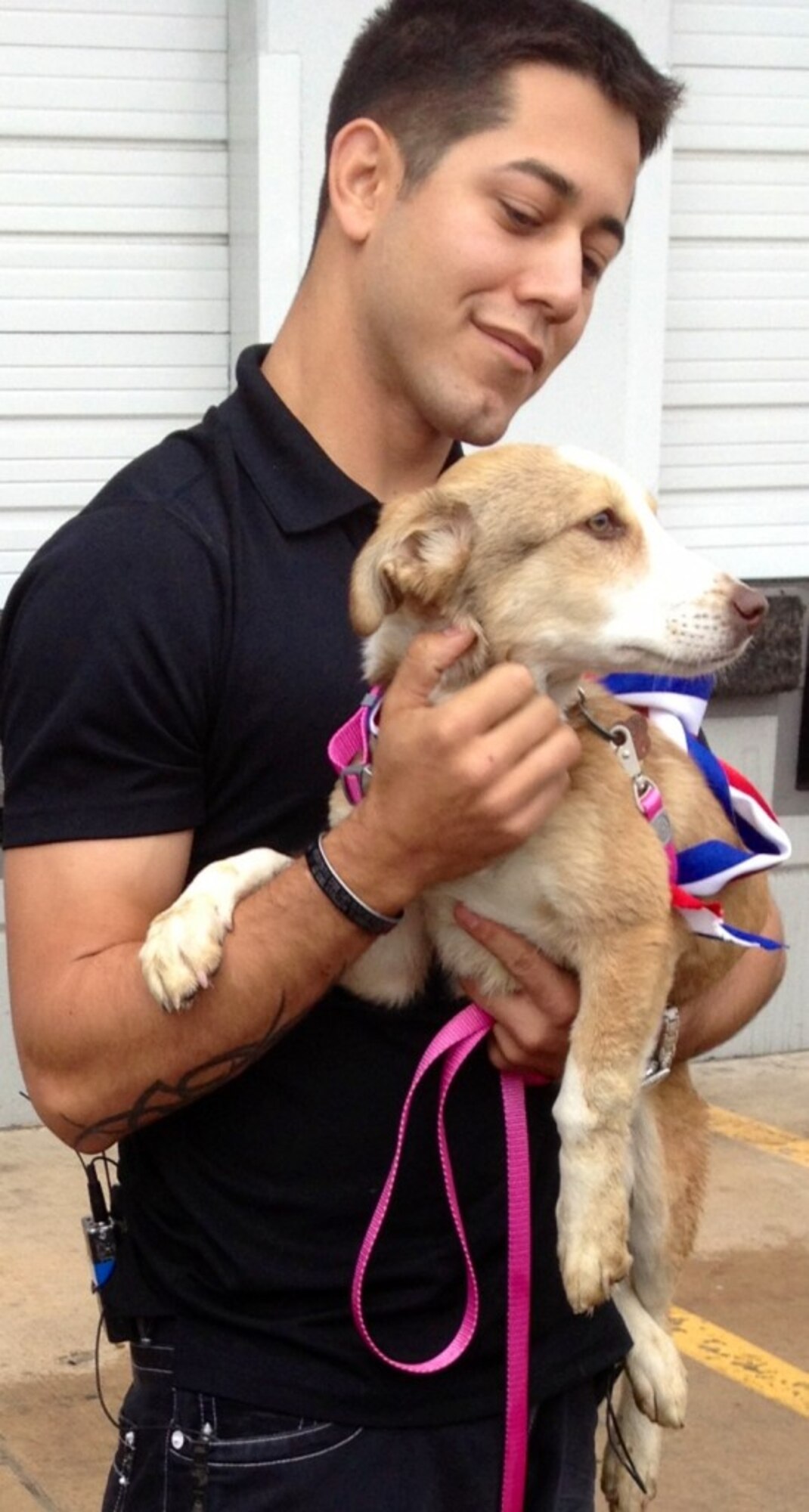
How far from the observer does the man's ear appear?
8.27 feet

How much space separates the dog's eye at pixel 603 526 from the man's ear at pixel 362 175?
0.45 metres

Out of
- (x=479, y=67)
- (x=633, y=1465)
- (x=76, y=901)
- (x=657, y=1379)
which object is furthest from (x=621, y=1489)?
(x=479, y=67)

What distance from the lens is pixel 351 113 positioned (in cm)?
267

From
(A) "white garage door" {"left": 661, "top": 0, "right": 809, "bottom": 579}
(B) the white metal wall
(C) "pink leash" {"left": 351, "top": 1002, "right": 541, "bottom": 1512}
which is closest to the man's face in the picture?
(C) "pink leash" {"left": 351, "top": 1002, "right": 541, "bottom": 1512}

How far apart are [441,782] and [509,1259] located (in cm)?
55

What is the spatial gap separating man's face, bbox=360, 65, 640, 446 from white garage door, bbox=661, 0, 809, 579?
443cm

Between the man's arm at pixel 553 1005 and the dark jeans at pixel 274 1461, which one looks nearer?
the dark jeans at pixel 274 1461

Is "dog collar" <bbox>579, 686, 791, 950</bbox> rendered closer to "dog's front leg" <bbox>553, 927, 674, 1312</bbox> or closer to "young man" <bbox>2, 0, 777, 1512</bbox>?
"dog's front leg" <bbox>553, 927, 674, 1312</bbox>

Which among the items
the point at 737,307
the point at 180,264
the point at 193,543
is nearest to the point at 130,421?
the point at 180,264

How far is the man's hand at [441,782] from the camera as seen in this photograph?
221cm

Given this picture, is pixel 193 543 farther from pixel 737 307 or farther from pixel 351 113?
pixel 737 307

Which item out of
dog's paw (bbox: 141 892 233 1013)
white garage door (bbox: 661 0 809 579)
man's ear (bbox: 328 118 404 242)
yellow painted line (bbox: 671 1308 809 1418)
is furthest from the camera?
white garage door (bbox: 661 0 809 579)

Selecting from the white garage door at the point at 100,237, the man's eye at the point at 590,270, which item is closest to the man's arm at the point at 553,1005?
the man's eye at the point at 590,270

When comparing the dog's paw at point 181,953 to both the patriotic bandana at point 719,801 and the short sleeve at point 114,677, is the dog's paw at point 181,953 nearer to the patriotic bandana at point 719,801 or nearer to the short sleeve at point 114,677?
the short sleeve at point 114,677
